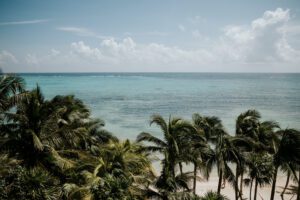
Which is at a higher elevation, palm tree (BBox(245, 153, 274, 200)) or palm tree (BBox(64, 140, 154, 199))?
palm tree (BBox(64, 140, 154, 199))

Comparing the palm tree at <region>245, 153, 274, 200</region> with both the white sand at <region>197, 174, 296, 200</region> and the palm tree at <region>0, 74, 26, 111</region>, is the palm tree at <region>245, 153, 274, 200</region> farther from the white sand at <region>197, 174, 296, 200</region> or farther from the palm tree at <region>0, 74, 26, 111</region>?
the palm tree at <region>0, 74, 26, 111</region>

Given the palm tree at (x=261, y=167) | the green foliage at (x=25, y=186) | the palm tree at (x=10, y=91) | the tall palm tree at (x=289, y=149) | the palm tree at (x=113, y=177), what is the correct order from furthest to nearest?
1. the palm tree at (x=261, y=167)
2. the tall palm tree at (x=289, y=149)
3. the palm tree at (x=10, y=91)
4. the palm tree at (x=113, y=177)
5. the green foliage at (x=25, y=186)

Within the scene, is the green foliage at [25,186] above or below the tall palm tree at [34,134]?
below

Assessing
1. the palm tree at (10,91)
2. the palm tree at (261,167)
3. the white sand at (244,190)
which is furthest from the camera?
the white sand at (244,190)

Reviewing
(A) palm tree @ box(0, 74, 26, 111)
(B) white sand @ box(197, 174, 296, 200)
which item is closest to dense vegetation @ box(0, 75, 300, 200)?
(A) palm tree @ box(0, 74, 26, 111)

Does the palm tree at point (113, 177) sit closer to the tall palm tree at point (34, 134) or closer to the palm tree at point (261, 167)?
the tall palm tree at point (34, 134)

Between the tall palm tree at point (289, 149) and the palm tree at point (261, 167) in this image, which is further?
the palm tree at point (261, 167)

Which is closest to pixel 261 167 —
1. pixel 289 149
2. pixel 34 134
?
pixel 289 149

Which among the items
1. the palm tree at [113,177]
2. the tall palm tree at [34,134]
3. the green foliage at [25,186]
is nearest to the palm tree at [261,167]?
the palm tree at [113,177]

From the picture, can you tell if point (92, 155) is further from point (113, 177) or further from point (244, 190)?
point (244, 190)
